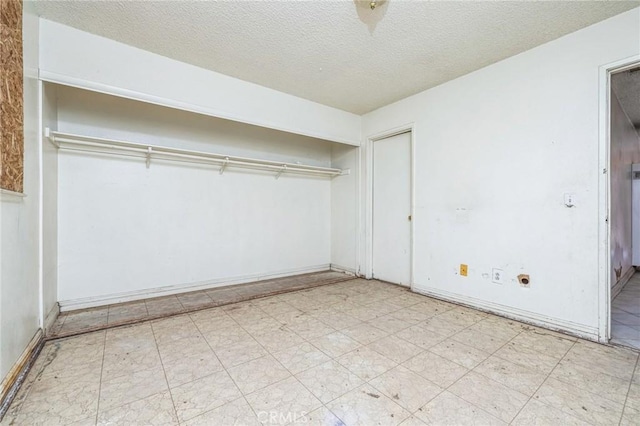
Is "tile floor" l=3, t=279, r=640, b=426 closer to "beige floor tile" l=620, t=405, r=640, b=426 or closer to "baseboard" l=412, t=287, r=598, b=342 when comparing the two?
"beige floor tile" l=620, t=405, r=640, b=426

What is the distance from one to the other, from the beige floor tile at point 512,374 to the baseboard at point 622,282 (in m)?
2.62

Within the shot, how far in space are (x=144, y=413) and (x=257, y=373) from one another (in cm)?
62

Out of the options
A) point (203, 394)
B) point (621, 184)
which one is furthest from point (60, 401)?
point (621, 184)

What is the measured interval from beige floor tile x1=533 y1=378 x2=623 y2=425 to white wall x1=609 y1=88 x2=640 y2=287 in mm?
2594

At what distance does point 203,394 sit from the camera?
1563mm

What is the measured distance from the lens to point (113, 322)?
254 centimetres

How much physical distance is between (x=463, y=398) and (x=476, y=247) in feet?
6.04

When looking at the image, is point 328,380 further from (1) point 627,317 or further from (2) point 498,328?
(1) point 627,317

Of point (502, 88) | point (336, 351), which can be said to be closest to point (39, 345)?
point (336, 351)

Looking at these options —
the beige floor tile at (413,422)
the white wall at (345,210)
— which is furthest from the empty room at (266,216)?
the white wall at (345,210)

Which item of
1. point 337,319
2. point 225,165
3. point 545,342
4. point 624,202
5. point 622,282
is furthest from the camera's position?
point 624,202

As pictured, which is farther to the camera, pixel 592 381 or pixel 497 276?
pixel 497 276

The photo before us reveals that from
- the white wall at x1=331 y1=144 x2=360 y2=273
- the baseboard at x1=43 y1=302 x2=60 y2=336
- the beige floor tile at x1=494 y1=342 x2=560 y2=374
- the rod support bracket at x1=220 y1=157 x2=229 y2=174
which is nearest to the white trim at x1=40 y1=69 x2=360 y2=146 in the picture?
the rod support bracket at x1=220 y1=157 x2=229 y2=174

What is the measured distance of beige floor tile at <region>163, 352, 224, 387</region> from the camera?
172 cm
